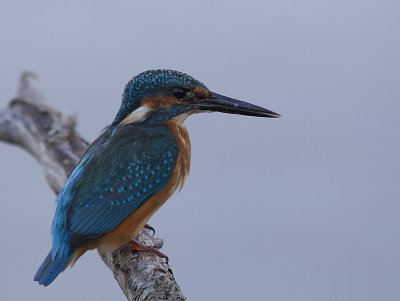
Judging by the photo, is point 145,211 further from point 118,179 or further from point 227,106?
point 227,106

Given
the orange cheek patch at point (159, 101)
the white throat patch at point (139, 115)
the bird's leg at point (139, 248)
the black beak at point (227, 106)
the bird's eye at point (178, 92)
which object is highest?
the black beak at point (227, 106)

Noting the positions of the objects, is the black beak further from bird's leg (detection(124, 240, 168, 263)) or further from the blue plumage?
bird's leg (detection(124, 240, 168, 263))

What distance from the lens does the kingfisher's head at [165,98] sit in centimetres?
245

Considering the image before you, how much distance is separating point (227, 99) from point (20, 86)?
4.66 feet

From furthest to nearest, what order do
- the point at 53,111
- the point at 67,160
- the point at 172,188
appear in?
the point at 53,111
the point at 67,160
the point at 172,188

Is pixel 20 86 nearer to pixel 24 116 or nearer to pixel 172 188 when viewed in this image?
pixel 24 116

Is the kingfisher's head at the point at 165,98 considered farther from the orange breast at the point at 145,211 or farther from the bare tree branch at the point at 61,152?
the bare tree branch at the point at 61,152

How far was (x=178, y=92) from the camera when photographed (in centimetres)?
246

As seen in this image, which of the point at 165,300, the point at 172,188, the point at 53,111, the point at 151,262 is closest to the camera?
the point at 165,300

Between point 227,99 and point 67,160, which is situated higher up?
point 227,99

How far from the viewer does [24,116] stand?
10.6 feet

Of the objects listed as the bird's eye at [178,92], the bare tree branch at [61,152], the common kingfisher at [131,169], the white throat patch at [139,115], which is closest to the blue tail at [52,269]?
the common kingfisher at [131,169]

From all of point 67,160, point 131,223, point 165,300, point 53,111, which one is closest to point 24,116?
point 53,111

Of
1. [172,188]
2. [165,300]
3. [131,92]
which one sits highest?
[131,92]
